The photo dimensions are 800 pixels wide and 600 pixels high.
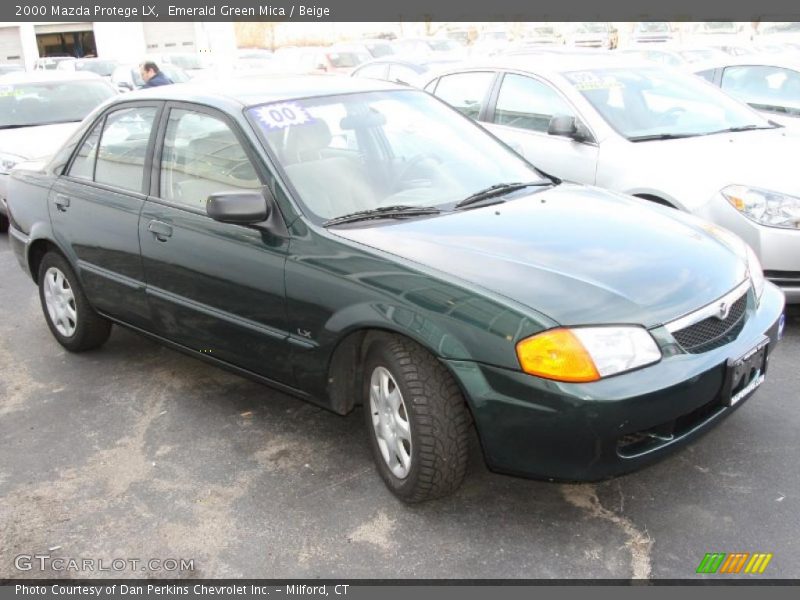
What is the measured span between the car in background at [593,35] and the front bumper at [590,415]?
1949 centimetres

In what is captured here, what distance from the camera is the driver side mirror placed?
566 centimetres

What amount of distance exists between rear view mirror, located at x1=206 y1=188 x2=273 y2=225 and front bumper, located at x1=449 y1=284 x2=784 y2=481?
3.68ft

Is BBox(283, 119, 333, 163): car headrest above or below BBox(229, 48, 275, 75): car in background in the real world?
above

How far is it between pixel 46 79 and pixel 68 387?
241 inches

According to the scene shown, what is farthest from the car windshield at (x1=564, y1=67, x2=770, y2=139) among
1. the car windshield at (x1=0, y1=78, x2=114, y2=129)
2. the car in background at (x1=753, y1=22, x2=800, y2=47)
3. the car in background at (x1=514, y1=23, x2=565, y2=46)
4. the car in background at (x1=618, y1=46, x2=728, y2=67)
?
the car in background at (x1=514, y1=23, x2=565, y2=46)

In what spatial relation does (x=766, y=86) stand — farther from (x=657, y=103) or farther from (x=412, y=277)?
(x=412, y=277)

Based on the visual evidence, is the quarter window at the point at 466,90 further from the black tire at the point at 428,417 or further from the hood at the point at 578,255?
the black tire at the point at 428,417

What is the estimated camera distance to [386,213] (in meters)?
3.52

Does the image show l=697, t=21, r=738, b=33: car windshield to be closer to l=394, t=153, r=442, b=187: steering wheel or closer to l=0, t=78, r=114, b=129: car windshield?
l=0, t=78, r=114, b=129: car windshield

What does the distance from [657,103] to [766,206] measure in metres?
1.55

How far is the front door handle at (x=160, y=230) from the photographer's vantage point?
13.1ft

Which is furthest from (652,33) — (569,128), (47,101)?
(569,128)

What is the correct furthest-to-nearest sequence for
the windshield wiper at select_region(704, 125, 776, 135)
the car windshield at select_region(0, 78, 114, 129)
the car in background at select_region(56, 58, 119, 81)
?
the car in background at select_region(56, 58, 119, 81)
the car windshield at select_region(0, 78, 114, 129)
the windshield wiper at select_region(704, 125, 776, 135)

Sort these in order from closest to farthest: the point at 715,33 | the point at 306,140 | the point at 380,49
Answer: the point at 306,140 → the point at 380,49 → the point at 715,33
